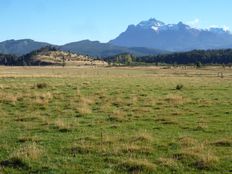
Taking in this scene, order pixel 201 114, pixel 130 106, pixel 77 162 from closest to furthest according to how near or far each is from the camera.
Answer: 1. pixel 77 162
2. pixel 201 114
3. pixel 130 106

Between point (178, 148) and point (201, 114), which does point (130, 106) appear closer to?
point (201, 114)

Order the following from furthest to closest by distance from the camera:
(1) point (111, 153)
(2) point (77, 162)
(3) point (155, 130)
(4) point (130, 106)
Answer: (4) point (130, 106)
(3) point (155, 130)
(1) point (111, 153)
(2) point (77, 162)

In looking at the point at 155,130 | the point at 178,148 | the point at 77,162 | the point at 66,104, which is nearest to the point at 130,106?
the point at 66,104

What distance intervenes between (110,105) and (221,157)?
56.2 feet

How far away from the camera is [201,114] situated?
26.9 metres

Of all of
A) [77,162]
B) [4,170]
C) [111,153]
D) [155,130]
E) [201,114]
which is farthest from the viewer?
[201,114]

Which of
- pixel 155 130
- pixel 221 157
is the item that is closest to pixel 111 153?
pixel 221 157

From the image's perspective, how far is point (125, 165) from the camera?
1402cm

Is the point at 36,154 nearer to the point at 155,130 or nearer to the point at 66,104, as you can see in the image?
the point at 155,130

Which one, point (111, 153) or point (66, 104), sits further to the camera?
point (66, 104)

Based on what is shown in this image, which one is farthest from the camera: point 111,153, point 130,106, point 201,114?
point 130,106

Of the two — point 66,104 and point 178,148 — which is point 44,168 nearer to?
point 178,148

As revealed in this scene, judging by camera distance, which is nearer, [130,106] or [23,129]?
[23,129]

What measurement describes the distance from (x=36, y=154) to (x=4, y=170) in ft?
5.89
